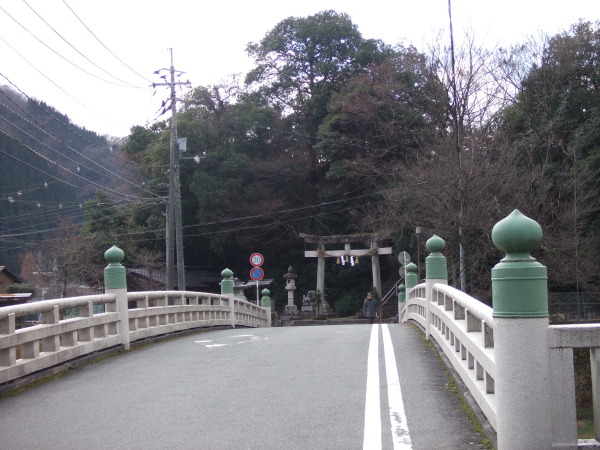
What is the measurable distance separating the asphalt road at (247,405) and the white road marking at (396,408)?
1 cm

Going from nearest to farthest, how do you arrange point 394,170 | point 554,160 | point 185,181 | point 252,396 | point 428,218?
point 252,396, point 428,218, point 554,160, point 394,170, point 185,181

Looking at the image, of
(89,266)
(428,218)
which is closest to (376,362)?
(428,218)

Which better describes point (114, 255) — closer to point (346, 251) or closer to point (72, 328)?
point (72, 328)

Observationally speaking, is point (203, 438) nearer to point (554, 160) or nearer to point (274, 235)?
point (554, 160)

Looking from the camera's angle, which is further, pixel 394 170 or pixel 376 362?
pixel 394 170

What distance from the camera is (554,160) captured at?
94.6ft

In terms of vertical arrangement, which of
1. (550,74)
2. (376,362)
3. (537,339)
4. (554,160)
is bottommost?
(376,362)

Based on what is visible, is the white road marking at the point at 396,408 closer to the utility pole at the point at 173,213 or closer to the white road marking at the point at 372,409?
the white road marking at the point at 372,409

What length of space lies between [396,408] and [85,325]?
5414 millimetres

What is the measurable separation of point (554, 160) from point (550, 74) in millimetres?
3660

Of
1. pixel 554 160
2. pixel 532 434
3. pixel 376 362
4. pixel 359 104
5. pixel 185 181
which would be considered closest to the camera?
pixel 532 434

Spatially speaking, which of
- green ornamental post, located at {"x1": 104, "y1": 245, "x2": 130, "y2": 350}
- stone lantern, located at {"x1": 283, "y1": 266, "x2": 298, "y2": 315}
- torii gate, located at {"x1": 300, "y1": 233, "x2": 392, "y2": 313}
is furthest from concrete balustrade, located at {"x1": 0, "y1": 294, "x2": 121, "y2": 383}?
stone lantern, located at {"x1": 283, "y1": 266, "x2": 298, "y2": 315}

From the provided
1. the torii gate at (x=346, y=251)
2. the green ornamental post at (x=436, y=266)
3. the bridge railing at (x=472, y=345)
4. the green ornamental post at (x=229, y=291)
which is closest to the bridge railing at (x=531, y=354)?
the bridge railing at (x=472, y=345)

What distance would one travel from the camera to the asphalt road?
5.70 metres
